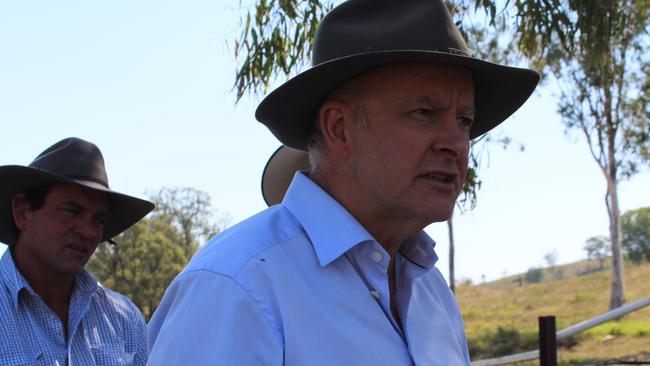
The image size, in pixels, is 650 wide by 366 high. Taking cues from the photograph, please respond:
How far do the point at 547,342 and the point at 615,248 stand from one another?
20189 millimetres

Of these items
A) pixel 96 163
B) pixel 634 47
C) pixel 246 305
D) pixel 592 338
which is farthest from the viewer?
pixel 634 47

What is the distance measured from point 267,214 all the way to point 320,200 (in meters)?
0.12

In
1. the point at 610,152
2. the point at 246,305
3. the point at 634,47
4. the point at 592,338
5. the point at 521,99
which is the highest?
the point at 634,47

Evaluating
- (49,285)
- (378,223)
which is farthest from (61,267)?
(378,223)

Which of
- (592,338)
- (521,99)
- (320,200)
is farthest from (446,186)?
(592,338)

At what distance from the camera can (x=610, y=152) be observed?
75.5 feet

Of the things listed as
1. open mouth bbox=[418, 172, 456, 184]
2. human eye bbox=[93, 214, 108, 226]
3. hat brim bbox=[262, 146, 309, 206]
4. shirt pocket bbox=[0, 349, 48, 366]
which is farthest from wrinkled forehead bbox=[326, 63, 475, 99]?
human eye bbox=[93, 214, 108, 226]

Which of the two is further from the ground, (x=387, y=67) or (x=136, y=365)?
(x=387, y=67)

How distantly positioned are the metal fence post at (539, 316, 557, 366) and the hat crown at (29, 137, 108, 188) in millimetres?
2341

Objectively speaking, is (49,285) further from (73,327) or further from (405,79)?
(405,79)

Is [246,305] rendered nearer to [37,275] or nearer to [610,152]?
[37,275]

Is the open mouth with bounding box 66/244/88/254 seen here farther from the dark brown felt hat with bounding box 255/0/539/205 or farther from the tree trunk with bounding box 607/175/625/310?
the tree trunk with bounding box 607/175/625/310

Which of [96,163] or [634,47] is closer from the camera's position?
[96,163]

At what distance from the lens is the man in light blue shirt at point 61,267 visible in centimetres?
335
